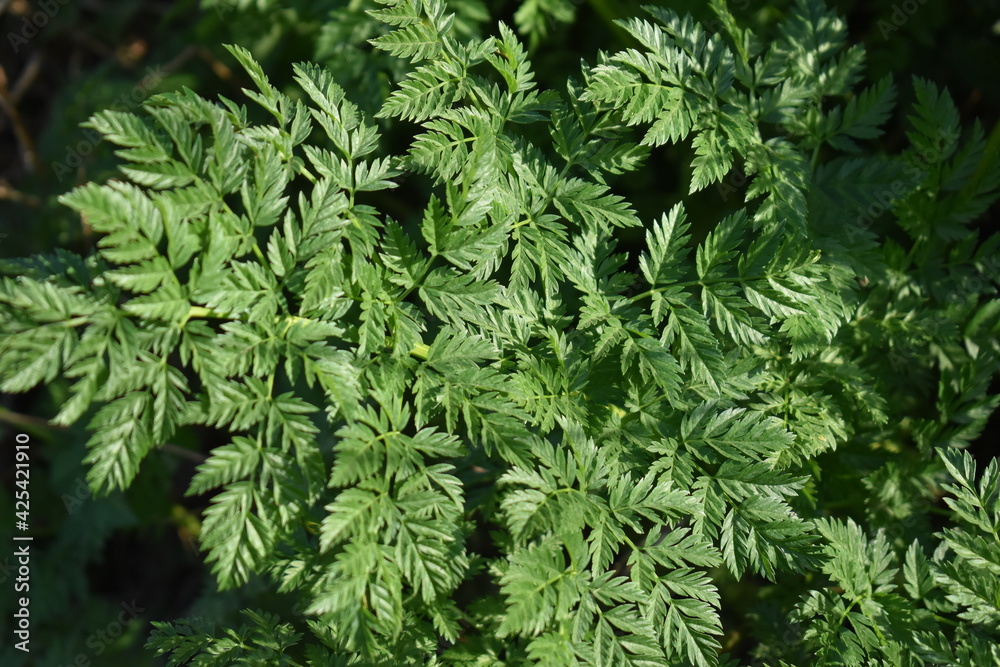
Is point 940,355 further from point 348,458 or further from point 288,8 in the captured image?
point 288,8

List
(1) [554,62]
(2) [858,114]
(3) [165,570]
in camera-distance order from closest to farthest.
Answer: (2) [858,114] → (1) [554,62] → (3) [165,570]

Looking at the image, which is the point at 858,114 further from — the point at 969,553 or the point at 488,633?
the point at 488,633

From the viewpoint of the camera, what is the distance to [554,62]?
326cm

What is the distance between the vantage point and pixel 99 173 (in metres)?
3.47

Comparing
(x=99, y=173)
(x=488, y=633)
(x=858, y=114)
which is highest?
(x=99, y=173)

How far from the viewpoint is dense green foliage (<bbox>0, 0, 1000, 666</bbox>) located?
1.55 metres

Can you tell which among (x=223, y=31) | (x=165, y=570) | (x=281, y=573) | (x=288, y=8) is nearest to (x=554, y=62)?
(x=288, y=8)

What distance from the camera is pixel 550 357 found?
193 centimetres

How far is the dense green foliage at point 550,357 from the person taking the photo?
1551mm

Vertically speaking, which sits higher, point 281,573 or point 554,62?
point 554,62

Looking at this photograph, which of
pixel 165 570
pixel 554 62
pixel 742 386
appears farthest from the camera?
pixel 165 570

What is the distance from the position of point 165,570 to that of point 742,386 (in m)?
3.56

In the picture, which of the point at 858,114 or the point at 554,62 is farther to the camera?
the point at 554,62

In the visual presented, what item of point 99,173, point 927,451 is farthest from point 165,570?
point 927,451
